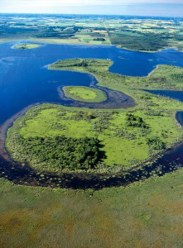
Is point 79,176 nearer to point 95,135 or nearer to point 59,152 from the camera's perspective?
point 59,152

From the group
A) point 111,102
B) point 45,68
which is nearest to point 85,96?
point 111,102

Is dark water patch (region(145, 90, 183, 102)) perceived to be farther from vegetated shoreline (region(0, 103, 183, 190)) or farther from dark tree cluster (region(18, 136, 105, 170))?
vegetated shoreline (region(0, 103, 183, 190))

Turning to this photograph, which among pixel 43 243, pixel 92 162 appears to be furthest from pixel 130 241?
Result: pixel 92 162

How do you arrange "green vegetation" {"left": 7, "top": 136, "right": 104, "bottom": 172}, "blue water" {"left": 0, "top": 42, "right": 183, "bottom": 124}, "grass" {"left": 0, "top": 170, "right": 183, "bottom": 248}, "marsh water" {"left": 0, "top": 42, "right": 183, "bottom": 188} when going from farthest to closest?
"blue water" {"left": 0, "top": 42, "right": 183, "bottom": 124} < "green vegetation" {"left": 7, "top": 136, "right": 104, "bottom": 172} < "marsh water" {"left": 0, "top": 42, "right": 183, "bottom": 188} < "grass" {"left": 0, "top": 170, "right": 183, "bottom": 248}

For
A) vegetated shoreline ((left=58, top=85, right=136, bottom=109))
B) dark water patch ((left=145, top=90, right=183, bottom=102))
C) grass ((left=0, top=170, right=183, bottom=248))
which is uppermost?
grass ((left=0, top=170, right=183, bottom=248))

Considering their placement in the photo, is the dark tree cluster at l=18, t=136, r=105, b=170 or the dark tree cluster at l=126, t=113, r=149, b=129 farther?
the dark tree cluster at l=126, t=113, r=149, b=129

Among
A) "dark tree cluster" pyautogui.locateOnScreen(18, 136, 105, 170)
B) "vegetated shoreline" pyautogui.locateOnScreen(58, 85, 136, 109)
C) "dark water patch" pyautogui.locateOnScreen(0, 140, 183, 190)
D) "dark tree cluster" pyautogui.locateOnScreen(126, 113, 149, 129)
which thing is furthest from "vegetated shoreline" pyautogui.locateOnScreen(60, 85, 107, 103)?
"dark water patch" pyautogui.locateOnScreen(0, 140, 183, 190)

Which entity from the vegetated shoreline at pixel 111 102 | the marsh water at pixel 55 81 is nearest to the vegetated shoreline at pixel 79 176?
the marsh water at pixel 55 81
